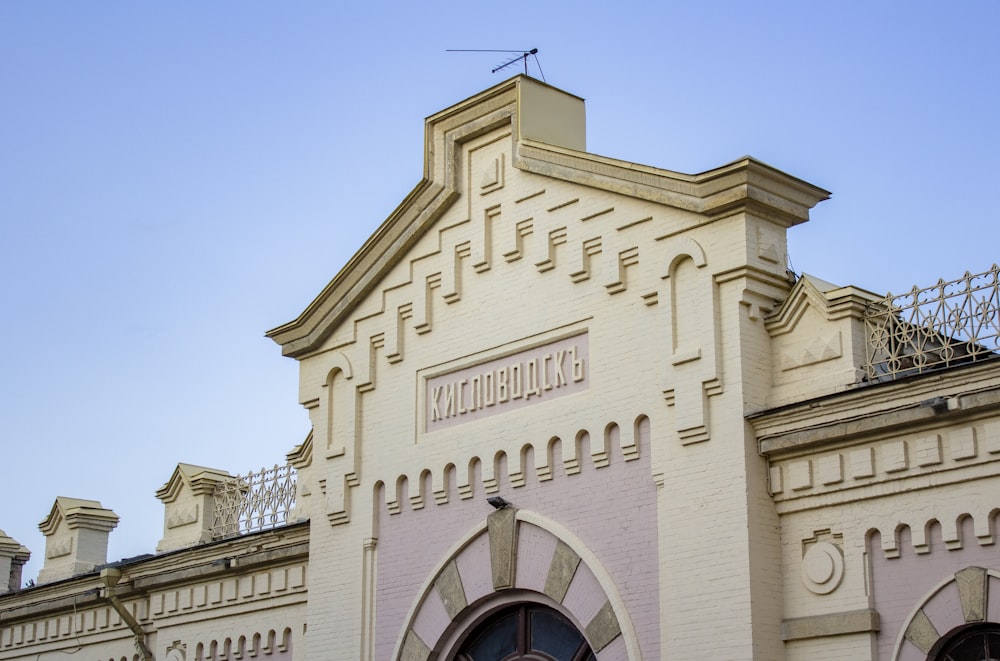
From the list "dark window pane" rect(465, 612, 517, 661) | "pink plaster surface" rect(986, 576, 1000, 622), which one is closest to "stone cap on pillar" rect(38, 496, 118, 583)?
"dark window pane" rect(465, 612, 517, 661)

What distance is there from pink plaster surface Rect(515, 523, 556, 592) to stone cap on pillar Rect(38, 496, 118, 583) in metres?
10.5

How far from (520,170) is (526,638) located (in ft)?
17.4

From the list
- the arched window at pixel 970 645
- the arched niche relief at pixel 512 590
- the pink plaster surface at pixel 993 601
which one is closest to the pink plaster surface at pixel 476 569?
the arched niche relief at pixel 512 590

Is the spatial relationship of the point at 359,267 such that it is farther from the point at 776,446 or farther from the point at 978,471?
the point at 978,471

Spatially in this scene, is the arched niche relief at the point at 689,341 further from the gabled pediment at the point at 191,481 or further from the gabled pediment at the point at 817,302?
the gabled pediment at the point at 191,481

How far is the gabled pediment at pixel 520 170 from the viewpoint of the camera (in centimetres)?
1528

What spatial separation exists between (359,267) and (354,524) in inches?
127

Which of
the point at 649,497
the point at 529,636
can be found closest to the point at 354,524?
the point at 529,636

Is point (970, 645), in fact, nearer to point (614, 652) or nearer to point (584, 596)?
point (614, 652)

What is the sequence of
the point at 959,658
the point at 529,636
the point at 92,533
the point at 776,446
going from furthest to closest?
1. the point at 92,533
2. the point at 529,636
3. the point at 776,446
4. the point at 959,658

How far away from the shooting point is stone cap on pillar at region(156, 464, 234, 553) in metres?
21.9

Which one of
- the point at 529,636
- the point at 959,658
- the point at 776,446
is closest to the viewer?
the point at 959,658

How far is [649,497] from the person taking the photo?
1536 cm

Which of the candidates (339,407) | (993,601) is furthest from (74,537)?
(993,601)
